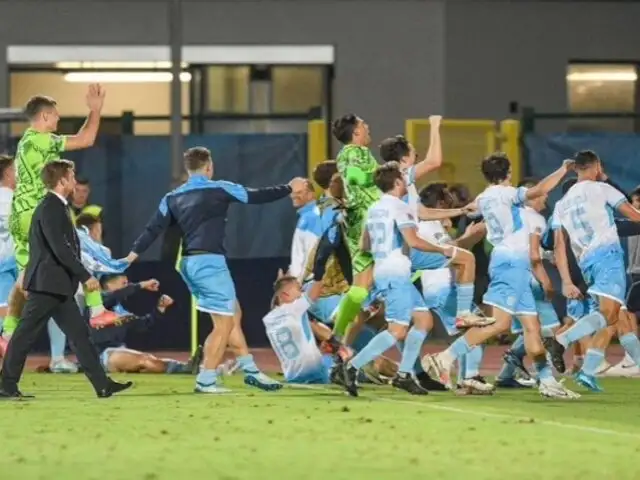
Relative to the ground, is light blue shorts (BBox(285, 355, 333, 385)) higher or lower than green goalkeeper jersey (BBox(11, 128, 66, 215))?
lower

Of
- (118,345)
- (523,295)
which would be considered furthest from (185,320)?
(523,295)

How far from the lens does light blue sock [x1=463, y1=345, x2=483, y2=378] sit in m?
15.6

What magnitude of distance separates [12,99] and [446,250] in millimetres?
12743

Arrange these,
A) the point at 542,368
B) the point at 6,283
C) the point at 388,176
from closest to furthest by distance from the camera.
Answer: the point at 388,176 < the point at 542,368 < the point at 6,283

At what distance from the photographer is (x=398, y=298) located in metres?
15.0

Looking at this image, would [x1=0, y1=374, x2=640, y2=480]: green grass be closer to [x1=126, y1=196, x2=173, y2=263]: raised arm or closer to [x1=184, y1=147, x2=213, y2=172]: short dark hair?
[x1=126, y1=196, x2=173, y2=263]: raised arm

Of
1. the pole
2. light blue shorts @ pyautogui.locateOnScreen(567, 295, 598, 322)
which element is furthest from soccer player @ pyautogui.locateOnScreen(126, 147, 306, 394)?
the pole

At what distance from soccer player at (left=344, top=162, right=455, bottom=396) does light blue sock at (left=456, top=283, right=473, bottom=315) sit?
548 millimetres

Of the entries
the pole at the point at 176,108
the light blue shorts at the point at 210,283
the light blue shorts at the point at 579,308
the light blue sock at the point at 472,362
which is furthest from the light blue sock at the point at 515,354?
the pole at the point at 176,108

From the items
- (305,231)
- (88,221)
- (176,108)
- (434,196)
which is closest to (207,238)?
(434,196)

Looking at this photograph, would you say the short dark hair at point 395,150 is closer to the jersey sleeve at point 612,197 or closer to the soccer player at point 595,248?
the soccer player at point 595,248

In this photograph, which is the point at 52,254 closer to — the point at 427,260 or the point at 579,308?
the point at 427,260

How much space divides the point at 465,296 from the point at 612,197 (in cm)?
138

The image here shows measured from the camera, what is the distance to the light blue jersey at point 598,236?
15727 millimetres
